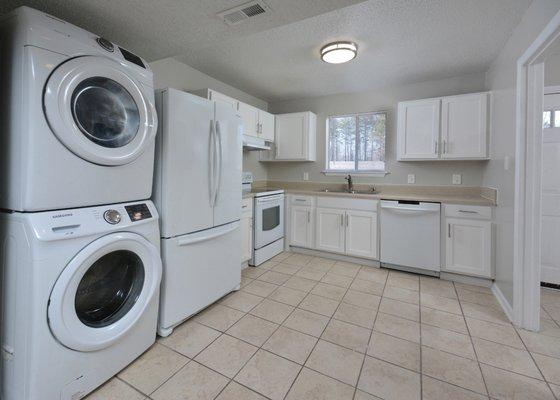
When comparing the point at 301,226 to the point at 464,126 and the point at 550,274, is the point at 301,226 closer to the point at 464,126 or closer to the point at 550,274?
the point at 464,126

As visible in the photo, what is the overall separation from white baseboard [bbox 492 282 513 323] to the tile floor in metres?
0.05

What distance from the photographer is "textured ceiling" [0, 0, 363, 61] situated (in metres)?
1.43

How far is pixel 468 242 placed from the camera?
2648mm

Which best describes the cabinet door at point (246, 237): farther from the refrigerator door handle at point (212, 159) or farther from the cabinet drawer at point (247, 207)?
the refrigerator door handle at point (212, 159)

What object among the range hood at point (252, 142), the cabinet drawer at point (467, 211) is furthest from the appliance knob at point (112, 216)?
the cabinet drawer at point (467, 211)

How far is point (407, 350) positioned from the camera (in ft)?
5.50

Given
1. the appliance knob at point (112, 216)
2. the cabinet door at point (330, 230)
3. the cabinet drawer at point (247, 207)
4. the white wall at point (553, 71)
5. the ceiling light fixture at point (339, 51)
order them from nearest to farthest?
the appliance knob at point (112, 216) < the ceiling light fixture at point (339, 51) < the white wall at point (553, 71) < the cabinet drawer at point (247, 207) < the cabinet door at point (330, 230)

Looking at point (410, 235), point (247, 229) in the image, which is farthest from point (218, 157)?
point (410, 235)

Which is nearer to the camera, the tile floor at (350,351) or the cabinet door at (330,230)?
the tile floor at (350,351)

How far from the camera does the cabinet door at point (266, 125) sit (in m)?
3.60

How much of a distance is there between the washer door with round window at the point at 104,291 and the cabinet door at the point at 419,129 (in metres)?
2.96

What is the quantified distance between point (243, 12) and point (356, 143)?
→ 8.60 feet

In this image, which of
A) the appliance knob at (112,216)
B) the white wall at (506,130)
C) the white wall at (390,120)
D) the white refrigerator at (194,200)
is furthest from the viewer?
the white wall at (390,120)

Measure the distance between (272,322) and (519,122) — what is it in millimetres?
2306
